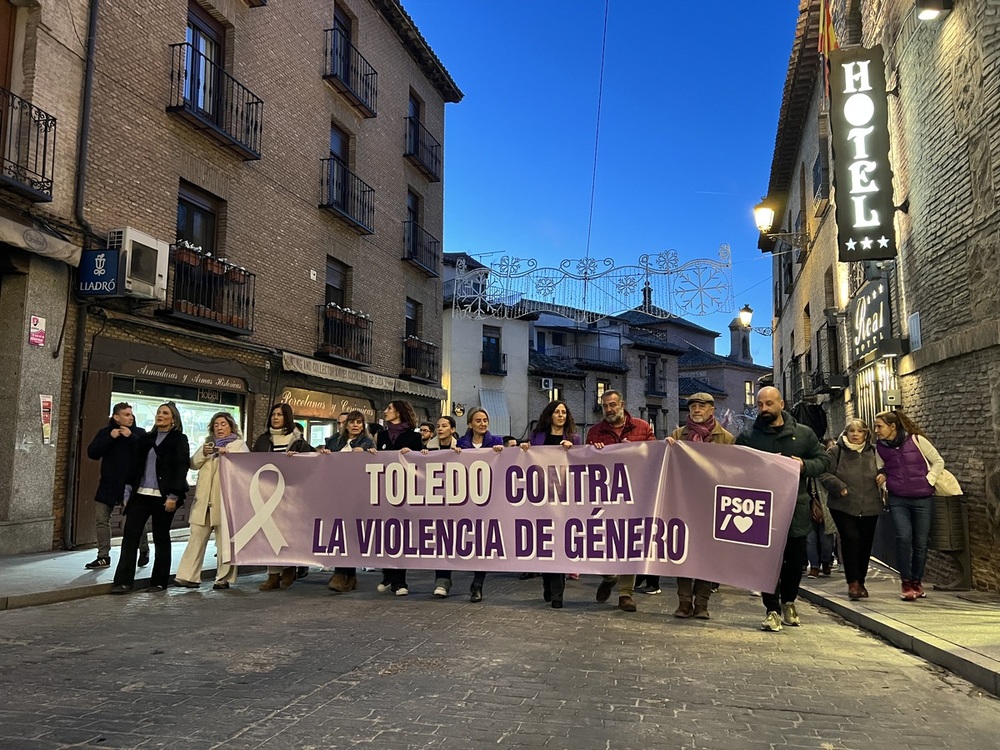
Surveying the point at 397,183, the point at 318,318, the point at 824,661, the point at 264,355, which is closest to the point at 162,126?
the point at 264,355

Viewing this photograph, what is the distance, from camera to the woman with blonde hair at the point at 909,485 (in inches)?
293

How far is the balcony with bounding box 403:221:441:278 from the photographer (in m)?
22.4

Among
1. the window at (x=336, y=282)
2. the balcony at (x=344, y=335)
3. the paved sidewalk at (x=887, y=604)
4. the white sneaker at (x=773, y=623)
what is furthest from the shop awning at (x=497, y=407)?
the white sneaker at (x=773, y=623)

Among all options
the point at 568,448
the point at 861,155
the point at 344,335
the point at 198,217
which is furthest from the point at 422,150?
the point at 568,448

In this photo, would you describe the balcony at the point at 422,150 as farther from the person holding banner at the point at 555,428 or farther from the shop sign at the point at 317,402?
the person holding banner at the point at 555,428

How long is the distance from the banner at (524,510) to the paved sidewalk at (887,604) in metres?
1.10

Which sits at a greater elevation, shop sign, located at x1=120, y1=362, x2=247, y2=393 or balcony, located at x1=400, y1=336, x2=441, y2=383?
balcony, located at x1=400, y1=336, x2=441, y2=383

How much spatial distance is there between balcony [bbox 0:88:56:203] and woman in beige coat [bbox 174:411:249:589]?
14.8 ft

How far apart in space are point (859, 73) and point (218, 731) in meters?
11.0

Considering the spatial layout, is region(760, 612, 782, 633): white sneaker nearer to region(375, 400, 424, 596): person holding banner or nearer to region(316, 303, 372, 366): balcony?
region(375, 400, 424, 596): person holding banner

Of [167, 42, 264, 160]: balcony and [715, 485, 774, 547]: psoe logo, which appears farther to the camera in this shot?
[167, 42, 264, 160]: balcony

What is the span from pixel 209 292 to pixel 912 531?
1140cm

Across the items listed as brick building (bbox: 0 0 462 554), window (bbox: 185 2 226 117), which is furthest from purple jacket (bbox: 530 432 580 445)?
window (bbox: 185 2 226 117)

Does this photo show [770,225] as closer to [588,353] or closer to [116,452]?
[116,452]
